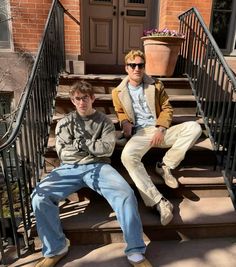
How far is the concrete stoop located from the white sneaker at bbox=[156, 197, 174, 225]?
25 cm

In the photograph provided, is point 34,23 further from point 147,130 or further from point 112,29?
point 147,130

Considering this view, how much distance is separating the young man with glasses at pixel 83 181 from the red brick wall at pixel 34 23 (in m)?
2.27

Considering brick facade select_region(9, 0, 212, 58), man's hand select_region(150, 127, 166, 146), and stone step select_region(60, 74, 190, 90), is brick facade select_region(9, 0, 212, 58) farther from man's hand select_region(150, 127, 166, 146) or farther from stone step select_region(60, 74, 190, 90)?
man's hand select_region(150, 127, 166, 146)

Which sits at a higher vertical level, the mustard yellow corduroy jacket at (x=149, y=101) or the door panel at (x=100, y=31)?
the door panel at (x=100, y=31)

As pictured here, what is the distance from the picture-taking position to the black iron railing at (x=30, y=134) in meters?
2.04

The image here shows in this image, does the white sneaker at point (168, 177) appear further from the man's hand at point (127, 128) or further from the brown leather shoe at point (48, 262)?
the brown leather shoe at point (48, 262)

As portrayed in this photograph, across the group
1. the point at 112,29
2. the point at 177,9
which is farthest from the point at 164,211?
the point at 112,29

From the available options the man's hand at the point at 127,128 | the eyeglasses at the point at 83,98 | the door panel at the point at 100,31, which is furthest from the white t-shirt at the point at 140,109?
the door panel at the point at 100,31

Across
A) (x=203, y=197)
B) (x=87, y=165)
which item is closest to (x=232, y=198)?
(x=203, y=197)

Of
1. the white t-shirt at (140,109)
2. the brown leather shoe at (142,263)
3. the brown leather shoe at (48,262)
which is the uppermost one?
the white t-shirt at (140,109)

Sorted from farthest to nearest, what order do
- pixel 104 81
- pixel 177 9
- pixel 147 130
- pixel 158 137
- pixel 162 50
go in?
1. pixel 177 9
2. pixel 162 50
3. pixel 104 81
4. pixel 147 130
5. pixel 158 137

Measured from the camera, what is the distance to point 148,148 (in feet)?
8.02

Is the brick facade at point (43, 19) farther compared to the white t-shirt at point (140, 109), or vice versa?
the brick facade at point (43, 19)

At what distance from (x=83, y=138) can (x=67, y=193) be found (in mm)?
480
